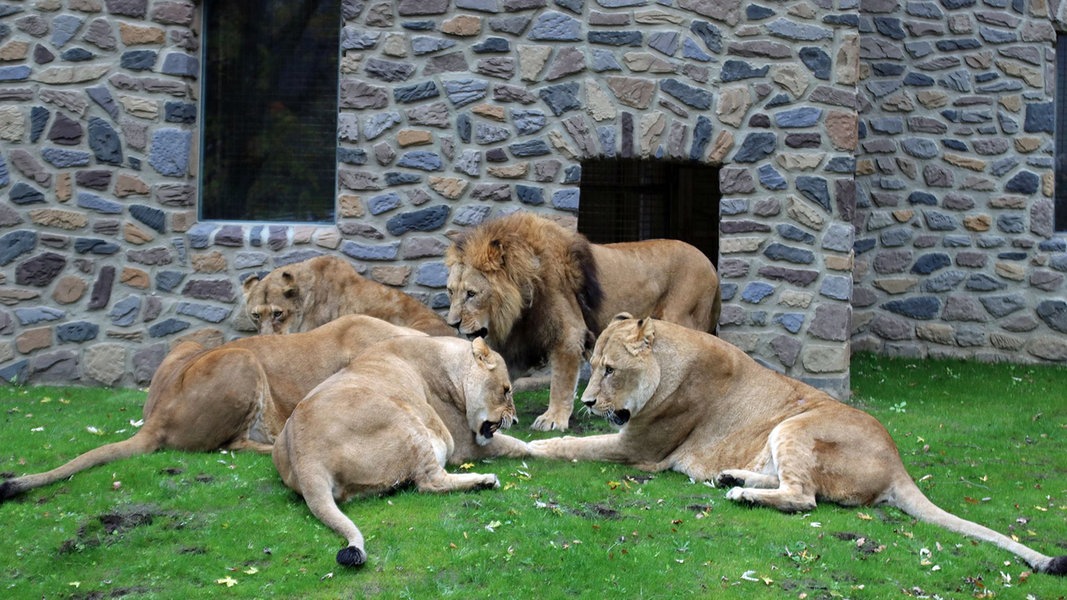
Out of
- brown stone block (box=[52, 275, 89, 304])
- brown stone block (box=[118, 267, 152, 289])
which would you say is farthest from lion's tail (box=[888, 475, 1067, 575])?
brown stone block (box=[52, 275, 89, 304])

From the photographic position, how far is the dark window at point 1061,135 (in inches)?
557

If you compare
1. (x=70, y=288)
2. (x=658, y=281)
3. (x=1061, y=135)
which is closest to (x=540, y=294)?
(x=658, y=281)

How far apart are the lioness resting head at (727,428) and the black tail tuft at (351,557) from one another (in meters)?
2.43

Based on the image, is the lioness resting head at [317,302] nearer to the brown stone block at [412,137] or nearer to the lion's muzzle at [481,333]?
the lion's muzzle at [481,333]

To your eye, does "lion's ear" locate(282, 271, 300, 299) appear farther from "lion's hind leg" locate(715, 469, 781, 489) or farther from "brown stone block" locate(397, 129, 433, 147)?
"lion's hind leg" locate(715, 469, 781, 489)

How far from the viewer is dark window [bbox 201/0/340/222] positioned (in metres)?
11.7

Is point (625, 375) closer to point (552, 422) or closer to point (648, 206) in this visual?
point (552, 422)

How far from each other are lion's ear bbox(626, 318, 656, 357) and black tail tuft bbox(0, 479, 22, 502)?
4.02 meters

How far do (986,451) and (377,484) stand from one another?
512 centimetres

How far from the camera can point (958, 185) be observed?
1402 centimetres

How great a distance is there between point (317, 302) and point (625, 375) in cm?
357

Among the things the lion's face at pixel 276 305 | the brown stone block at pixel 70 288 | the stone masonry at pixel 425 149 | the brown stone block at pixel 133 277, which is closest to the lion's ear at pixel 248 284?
the lion's face at pixel 276 305

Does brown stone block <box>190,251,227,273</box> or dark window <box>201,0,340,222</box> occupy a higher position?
dark window <box>201,0,340,222</box>

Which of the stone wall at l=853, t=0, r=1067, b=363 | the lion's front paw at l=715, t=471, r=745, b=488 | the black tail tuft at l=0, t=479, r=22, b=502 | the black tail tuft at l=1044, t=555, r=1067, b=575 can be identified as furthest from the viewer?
the stone wall at l=853, t=0, r=1067, b=363
